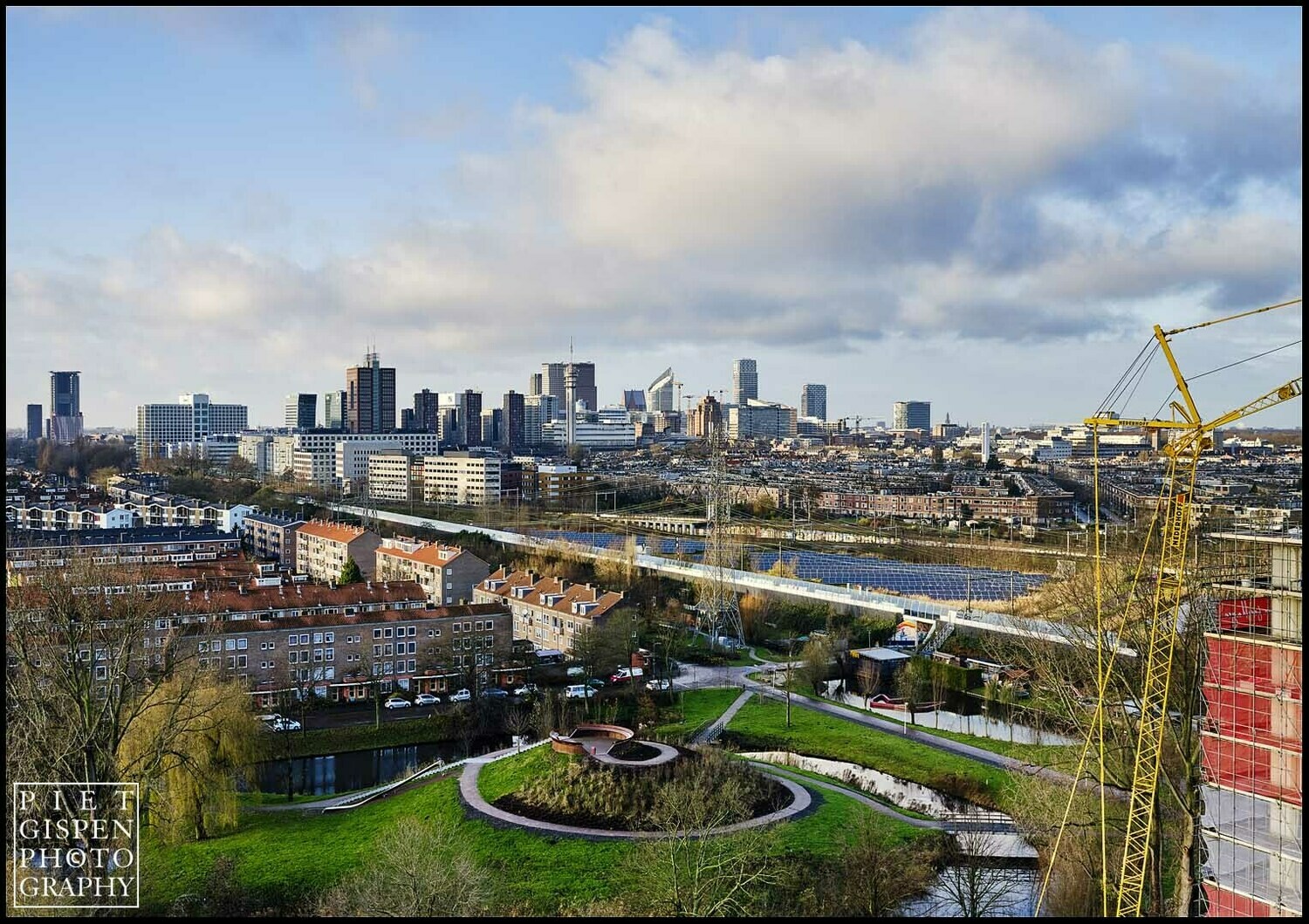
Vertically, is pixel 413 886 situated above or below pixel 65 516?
below

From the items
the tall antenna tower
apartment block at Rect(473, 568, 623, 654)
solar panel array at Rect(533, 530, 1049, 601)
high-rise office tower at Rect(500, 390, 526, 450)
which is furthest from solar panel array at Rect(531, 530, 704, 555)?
high-rise office tower at Rect(500, 390, 526, 450)

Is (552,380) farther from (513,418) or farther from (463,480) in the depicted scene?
(463,480)

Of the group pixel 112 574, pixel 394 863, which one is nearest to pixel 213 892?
pixel 394 863

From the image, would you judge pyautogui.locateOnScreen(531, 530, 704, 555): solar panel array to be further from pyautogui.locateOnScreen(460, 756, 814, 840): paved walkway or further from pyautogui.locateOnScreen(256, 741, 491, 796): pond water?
pyautogui.locateOnScreen(460, 756, 814, 840): paved walkway

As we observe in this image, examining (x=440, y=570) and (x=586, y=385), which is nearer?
(x=440, y=570)

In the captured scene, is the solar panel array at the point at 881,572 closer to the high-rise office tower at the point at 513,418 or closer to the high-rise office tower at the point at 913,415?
the high-rise office tower at the point at 513,418

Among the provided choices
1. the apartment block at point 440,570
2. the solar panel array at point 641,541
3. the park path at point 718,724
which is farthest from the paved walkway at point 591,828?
the solar panel array at point 641,541
